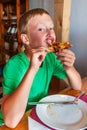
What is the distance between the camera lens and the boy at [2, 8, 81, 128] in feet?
2.75

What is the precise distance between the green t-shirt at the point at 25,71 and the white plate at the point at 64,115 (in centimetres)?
19

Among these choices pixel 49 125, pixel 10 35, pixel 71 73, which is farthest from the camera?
pixel 10 35

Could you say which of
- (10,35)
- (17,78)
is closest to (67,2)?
(17,78)

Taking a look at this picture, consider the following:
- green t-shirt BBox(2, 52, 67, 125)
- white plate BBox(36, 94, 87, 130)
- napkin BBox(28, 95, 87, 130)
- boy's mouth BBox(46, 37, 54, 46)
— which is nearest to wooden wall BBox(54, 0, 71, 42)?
green t-shirt BBox(2, 52, 67, 125)

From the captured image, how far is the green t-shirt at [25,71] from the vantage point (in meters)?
0.99

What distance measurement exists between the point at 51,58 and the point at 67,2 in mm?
783

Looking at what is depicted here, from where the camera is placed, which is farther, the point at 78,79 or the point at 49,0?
the point at 49,0

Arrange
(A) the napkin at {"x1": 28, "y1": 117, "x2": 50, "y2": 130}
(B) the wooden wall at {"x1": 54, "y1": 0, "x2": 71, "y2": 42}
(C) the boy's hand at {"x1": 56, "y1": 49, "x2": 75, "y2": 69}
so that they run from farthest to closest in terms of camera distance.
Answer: (B) the wooden wall at {"x1": 54, "y1": 0, "x2": 71, "y2": 42} < (C) the boy's hand at {"x1": 56, "y1": 49, "x2": 75, "y2": 69} < (A) the napkin at {"x1": 28, "y1": 117, "x2": 50, "y2": 130}

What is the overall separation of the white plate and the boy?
3.9 inches

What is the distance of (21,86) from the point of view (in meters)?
0.84

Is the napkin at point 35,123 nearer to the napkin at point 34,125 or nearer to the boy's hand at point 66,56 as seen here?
the napkin at point 34,125

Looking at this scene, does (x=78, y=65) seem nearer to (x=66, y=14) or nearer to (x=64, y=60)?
(x=66, y=14)

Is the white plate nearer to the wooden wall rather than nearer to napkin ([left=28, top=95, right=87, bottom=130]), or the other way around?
napkin ([left=28, top=95, right=87, bottom=130])

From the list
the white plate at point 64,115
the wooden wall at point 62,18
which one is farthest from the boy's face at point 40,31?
the wooden wall at point 62,18
